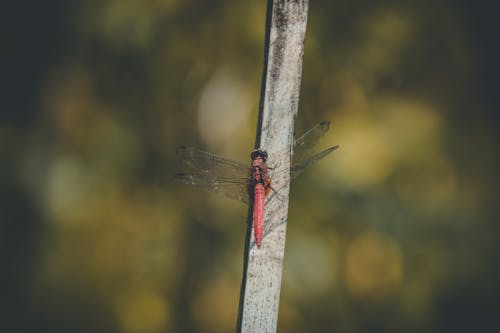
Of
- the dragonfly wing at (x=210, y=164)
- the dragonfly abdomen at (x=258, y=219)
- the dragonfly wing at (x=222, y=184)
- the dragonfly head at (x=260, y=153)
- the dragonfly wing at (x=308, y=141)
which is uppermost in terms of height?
the dragonfly wing at (x=308, y=141)

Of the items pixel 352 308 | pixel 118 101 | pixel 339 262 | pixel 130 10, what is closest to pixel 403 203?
pixel 339 262

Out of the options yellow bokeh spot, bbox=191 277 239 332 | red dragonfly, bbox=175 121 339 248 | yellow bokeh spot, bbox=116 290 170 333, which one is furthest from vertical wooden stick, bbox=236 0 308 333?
yellow bokeh spot, bbox=116 290 170 333

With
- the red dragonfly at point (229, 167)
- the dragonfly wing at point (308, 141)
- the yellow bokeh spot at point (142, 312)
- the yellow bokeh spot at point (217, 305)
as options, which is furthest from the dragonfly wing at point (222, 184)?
the yellow bokeh spot at point (142, 312)

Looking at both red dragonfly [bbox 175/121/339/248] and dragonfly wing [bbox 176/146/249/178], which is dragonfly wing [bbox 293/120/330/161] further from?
dragonfly wing [bbox 176/146/249/178]

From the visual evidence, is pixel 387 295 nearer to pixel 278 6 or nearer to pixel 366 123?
pixel 366 123

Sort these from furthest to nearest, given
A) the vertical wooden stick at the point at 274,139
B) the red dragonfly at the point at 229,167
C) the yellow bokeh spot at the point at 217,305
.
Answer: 1. the yellow bokeh spot at the point at 217,305
2. the red dragonfly at the point at 229,167
3. the vertical wooden stick at the point at 274,139

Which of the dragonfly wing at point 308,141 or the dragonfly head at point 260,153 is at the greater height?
the dragonfly wing at point 308,141

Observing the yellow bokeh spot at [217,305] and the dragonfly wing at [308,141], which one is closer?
the dragonfly wing at [308,141]

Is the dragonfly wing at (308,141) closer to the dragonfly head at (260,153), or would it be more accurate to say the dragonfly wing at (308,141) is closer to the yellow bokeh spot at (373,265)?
the dragonfly head at (260,153)
